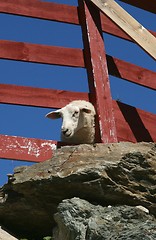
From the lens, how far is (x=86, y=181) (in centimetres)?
416

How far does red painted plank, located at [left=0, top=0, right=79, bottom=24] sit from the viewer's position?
229 inches

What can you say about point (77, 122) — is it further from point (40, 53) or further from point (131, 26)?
Result: point (131, 26)

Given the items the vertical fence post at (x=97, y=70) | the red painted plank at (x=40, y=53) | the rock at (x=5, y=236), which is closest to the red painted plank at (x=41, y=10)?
the vertical fence post at (x=97, y=70)

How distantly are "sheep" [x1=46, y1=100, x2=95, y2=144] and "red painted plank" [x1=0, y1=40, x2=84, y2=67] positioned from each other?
1.31 ft

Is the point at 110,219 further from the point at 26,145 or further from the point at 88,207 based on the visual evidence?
the point at 26,145

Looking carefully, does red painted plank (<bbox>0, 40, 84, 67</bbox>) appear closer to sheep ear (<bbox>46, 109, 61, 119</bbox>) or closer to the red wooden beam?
the red wooden beam

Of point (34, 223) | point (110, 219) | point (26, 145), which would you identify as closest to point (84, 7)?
point (26, 145)

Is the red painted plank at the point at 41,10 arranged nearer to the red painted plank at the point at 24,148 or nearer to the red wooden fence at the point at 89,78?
the red wooden fence at the point at 89,78

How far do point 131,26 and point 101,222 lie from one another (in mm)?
2503

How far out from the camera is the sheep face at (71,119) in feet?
18.9

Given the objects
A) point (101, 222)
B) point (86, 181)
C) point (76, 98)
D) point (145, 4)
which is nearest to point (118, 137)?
point (76, 98)

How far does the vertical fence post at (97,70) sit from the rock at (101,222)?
1554 mm

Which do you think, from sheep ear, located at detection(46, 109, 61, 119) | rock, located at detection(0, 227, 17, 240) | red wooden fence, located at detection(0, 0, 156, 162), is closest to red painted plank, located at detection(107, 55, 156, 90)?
red wooden fence, located at detection(0, 0, 156, 162)

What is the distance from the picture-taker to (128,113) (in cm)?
598
